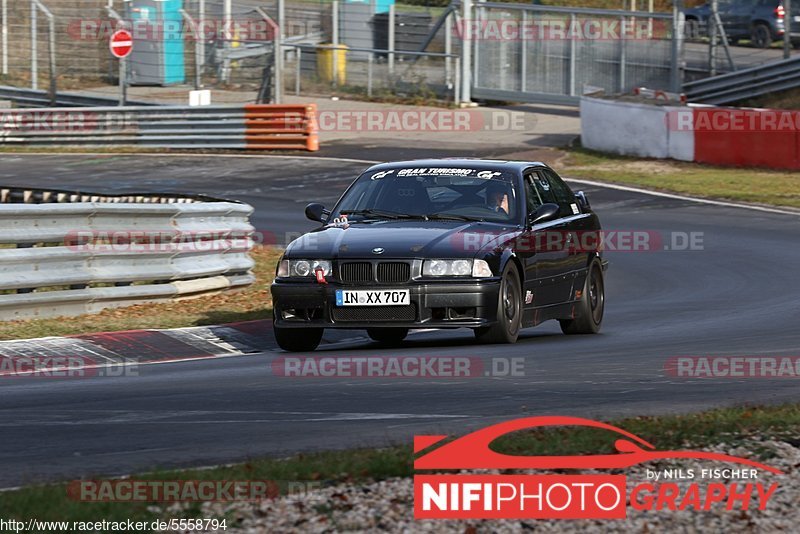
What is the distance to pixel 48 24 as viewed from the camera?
37.1 m

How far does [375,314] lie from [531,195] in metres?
2.08

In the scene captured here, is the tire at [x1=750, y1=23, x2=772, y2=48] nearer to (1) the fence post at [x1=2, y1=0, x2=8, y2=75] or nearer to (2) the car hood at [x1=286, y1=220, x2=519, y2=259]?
(1) the fence post at [x1=2, y1=0, x2=8, y2=75]

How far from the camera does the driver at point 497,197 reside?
1130 cm

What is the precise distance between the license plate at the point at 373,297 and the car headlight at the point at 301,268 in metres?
0.22

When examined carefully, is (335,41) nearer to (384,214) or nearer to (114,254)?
(114,254)

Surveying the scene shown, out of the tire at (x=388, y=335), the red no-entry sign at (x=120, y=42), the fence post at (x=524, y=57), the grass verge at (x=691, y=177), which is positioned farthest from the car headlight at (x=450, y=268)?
the fence post at (x=524, y=57)

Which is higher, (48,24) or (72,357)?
(48,24)

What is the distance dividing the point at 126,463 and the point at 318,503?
4.13 feet

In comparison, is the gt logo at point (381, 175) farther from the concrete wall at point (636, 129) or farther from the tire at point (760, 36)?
the tire at point (760, 36)

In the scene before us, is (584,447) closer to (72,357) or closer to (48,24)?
(72,357)

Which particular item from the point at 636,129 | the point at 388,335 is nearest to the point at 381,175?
the point at 388,335

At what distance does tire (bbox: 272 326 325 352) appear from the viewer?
36.1ft

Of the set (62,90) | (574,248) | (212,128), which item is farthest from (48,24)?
(574,248)

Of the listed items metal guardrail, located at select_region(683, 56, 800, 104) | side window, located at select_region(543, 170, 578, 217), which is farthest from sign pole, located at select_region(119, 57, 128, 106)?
side window, located at select_region(543, 170, 578, 217)
